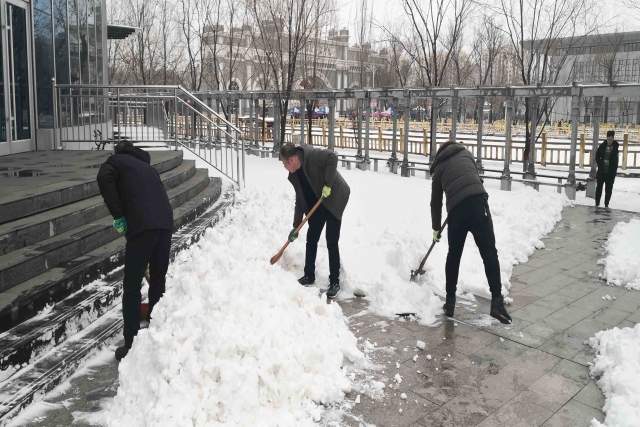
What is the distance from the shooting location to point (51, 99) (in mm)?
12062

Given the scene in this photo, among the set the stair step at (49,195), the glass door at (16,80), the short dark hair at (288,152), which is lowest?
the stair step at (49,195)

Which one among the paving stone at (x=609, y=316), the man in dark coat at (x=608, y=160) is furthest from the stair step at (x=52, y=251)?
the man in dark coat at (x=608, y=160)

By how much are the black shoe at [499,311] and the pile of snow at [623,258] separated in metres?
2.10

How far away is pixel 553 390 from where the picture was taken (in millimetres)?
4398

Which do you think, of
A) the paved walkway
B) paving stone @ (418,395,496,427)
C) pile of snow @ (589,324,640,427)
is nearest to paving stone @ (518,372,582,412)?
the paved walkway

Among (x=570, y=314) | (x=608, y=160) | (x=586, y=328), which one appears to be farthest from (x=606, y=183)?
(x=586, y=328)

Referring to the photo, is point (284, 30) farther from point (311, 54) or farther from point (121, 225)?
point (121, 225)

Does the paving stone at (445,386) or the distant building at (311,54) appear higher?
the distant building at (311,54)

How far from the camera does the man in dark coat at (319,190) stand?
6.26m

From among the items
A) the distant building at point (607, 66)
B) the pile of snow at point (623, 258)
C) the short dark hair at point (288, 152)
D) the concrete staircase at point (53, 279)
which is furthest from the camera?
the distant building at point (607, 66)

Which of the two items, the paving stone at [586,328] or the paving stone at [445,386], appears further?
the paving stone at [586,328]

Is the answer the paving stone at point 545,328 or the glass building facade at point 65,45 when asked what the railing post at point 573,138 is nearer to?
the paving stone at point 545,328

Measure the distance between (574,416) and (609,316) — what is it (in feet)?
7.52

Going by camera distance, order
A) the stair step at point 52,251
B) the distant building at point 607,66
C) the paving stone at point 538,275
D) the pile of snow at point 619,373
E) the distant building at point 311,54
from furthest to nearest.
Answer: the distant building at point 607,66
the distant building at point 311,54
the paving stone at point 538,275
the stair step at point 52,251
the pile of snow at point 619,373
